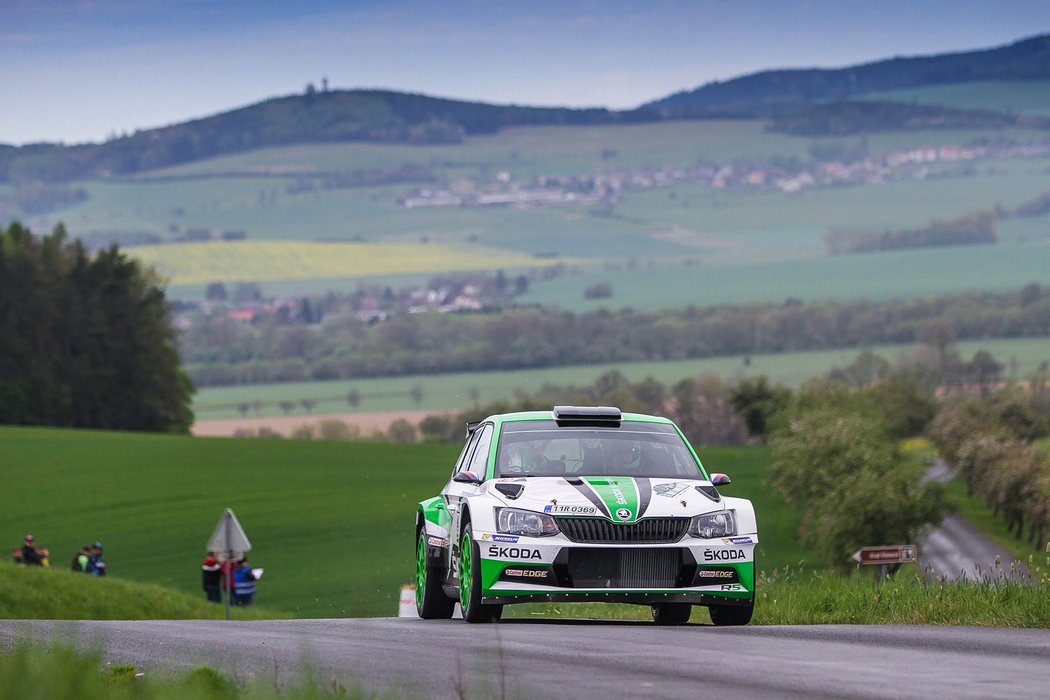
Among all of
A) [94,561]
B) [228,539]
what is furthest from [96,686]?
[94,561]

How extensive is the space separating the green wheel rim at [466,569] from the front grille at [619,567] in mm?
864

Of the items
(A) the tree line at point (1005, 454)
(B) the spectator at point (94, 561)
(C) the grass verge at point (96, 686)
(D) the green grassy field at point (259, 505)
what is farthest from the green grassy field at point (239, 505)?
(C) the grass verge at point (96, 686)

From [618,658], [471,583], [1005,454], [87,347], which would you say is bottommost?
[1005,454]

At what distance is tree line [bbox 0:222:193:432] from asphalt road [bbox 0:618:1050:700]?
11076cm

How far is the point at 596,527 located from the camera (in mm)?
13938

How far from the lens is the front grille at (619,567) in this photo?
45.5 feet

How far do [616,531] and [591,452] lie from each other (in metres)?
1.47

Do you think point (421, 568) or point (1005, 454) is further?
point (1005, 454)

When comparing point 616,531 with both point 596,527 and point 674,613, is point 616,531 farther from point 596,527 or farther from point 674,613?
point 674,613

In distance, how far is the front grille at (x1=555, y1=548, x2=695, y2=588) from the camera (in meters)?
13.9

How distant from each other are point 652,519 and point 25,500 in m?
65.7

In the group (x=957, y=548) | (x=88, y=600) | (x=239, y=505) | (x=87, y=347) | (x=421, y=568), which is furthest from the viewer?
(x=87, y=347)

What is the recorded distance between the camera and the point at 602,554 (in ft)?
45.5

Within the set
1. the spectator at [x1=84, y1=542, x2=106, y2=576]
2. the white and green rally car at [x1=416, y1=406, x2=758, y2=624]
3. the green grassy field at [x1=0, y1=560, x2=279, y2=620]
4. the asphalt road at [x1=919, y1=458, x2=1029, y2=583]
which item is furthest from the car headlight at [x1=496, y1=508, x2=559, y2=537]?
the asphalt road at [x1=919, y1=458, x2=1029, y2=583]
